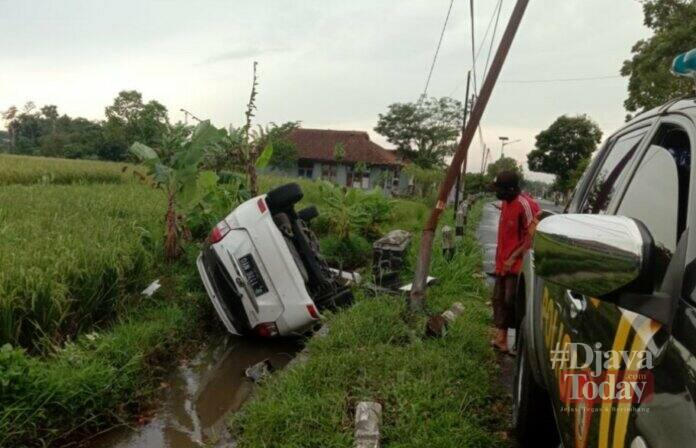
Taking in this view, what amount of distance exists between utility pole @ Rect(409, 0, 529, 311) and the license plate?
156 cm

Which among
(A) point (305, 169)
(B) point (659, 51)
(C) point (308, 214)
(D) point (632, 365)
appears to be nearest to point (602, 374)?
(D) point (632, 365)

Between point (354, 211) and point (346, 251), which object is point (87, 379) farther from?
point (354, 211)

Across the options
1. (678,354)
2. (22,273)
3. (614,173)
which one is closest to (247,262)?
(22,273)

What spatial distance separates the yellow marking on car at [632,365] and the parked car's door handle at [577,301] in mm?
503

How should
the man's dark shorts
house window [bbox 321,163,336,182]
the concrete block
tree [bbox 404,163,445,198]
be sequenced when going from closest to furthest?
the concrete block, the man's dark shorts, tree [bbox 404,163,445,198], house window [bbox 321,163,336,182]

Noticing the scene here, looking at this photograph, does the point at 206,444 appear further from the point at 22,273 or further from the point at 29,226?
the point at 29,226

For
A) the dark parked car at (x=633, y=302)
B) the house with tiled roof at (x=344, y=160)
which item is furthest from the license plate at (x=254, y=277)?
the house with tiled roof at (x=344, y=160)

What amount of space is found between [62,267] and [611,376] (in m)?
4.20

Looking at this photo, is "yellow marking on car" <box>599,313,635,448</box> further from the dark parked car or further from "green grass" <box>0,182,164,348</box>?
"green grass" <box>0,182,164,348</box>

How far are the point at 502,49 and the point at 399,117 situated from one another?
1747 inches

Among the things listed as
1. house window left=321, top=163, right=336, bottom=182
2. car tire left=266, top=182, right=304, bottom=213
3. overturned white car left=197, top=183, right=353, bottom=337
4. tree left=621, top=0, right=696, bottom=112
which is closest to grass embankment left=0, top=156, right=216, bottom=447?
overturned white car left=197, top=183, right=353, bottom=337

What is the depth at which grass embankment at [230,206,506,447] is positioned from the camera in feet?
10.1

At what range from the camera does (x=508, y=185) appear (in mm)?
4508

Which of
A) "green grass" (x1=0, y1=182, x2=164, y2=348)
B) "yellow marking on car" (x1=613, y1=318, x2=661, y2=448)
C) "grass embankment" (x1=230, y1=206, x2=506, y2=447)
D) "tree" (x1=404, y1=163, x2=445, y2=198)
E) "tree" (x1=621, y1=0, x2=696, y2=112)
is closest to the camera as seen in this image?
"yellow marking on car" (x1=613, y1=318, x2=661, y2=448)
